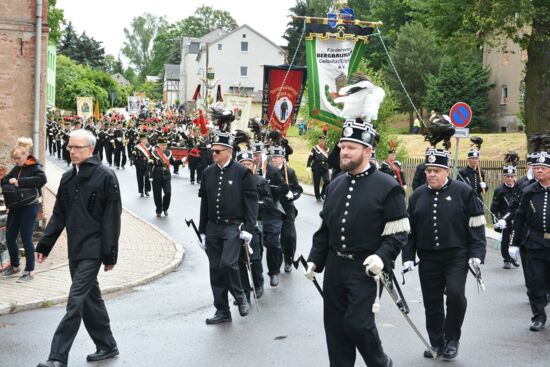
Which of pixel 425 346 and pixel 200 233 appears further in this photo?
pixel 200 233

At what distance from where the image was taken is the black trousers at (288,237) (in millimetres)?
12742

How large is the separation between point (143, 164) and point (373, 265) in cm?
1926

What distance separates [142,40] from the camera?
5487 inches

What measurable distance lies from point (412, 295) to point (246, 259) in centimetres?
241

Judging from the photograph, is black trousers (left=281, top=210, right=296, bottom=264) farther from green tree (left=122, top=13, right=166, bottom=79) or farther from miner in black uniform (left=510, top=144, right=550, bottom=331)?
green tree (left=122, top=13, right=166, bottom=79)

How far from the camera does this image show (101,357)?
7434mm

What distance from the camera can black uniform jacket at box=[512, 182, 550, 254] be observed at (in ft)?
30.8

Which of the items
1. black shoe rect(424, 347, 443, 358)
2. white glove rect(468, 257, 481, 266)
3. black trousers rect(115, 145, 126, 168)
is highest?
white glove rect(468, 257, 481, 266)

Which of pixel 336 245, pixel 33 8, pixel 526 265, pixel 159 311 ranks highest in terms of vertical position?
pixel 33 8

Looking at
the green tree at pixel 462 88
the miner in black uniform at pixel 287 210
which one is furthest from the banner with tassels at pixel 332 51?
the green tree at pixel 462 88

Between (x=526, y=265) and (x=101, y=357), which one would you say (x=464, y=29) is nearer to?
(x=526, y=265)

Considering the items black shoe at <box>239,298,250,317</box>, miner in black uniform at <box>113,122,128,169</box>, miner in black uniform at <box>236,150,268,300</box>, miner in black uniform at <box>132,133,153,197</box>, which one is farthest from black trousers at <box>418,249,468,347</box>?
miner in black uniform at <box>113,122,128,169</box>

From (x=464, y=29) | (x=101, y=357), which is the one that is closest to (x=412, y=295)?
(x=101, y=357)

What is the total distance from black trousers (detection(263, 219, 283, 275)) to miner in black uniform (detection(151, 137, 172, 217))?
343 inches
